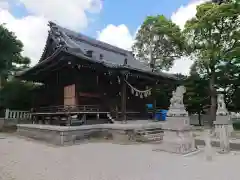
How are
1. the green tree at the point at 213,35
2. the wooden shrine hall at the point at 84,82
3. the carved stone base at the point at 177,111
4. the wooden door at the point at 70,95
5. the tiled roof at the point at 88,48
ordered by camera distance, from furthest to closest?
the green tree at the point at 213,35, the wooden door at the point at 70,95, the wooden shrine hall at the point at 84,82, the tiled roof at the point at 88,48, the carved stone base at the point at 177,111

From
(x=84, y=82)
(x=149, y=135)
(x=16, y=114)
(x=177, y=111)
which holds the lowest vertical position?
(x=149, y=135)

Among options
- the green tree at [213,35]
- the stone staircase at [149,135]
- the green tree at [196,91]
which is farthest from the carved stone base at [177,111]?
the green tree at [196,91]

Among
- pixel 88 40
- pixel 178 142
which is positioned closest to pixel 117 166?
pixel 178 142

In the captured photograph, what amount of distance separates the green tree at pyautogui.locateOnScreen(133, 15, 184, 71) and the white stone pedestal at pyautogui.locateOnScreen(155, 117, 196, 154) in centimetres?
1773

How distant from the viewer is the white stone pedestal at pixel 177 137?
7.62m

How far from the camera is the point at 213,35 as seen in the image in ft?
61.1

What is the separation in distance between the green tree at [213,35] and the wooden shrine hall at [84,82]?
14.0ft

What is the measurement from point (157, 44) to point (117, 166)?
22.0m

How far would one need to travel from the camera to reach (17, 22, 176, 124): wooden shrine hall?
12.7 metres

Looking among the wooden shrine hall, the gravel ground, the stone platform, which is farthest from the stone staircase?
the gravel ground

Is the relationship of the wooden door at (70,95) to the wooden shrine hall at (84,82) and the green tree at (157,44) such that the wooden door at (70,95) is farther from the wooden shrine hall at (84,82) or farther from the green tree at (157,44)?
the green tree at (157,44)

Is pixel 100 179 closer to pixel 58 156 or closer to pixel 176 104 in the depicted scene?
pixel 58 156

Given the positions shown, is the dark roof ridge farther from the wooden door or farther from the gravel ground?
the gravel ground

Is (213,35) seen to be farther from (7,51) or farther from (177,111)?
(7,51)
